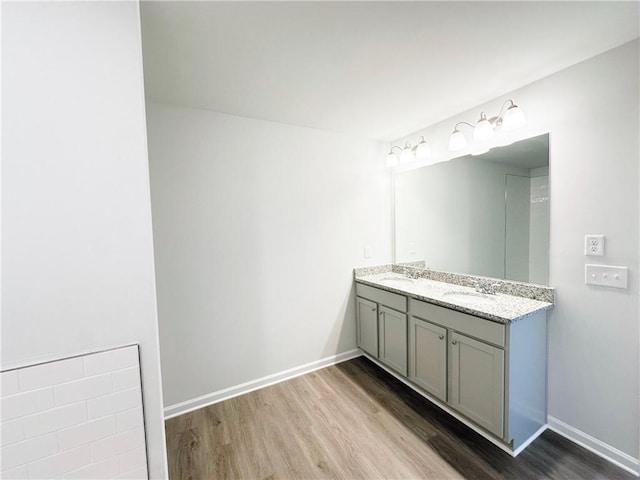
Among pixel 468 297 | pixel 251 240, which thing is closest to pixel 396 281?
pixel 468 297

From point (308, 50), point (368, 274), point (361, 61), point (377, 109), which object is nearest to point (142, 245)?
point (308, 50)

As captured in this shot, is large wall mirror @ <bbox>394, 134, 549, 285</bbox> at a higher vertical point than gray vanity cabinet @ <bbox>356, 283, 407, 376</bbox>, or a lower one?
higher

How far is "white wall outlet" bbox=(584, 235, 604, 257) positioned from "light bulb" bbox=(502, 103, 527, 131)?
32.7 inches

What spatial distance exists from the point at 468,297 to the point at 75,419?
2.31m

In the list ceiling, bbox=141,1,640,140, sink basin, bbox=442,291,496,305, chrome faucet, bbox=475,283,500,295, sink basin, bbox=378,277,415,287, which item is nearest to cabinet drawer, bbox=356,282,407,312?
sink basin, bbox=378,277,415,287

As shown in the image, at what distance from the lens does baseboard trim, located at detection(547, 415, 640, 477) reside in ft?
4.79

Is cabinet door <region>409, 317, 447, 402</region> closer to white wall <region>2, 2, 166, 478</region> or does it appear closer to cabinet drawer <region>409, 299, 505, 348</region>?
cabinet drawer <region>409, 299, 505, 348</region>

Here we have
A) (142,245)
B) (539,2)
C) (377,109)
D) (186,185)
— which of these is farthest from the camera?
(377,109)

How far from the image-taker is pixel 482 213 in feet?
7.49

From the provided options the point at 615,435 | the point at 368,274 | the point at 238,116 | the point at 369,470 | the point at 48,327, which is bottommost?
the point at 369,470

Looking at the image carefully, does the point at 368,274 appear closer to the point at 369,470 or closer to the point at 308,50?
the point at 369,470

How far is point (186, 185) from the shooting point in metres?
2.00

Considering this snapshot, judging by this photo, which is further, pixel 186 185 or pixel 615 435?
pixel 186 185

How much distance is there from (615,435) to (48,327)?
287cm
